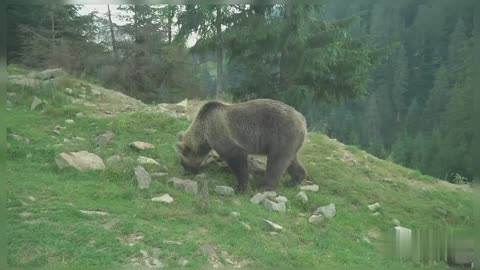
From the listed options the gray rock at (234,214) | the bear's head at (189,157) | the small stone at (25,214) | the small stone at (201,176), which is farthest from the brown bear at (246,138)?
the small stone at (25,214)

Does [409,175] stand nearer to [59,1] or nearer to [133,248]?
[133,248]

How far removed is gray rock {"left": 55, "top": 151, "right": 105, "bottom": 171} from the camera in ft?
21.9

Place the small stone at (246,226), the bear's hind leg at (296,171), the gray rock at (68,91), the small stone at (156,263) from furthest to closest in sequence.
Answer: the gray rock at (68,91) < the bear's hind leg at (296,171) < the small stone at (246,226) < the small stone at (156,263)

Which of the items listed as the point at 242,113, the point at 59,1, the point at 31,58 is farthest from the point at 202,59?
the point at 59,1

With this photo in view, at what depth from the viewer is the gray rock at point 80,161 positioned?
21.9ft

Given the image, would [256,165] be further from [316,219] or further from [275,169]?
[316,219]

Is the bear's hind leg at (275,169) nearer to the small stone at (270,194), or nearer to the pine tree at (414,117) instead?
the small stone at (270,194)

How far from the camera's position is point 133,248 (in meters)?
4.68

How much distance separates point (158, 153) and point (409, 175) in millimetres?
4375

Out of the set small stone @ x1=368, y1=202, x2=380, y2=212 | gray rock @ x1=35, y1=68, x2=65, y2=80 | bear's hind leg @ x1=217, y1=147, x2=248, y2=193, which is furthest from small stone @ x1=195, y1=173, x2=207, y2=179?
gray rock @ x1=35, y1=68, x2=65, y2=80

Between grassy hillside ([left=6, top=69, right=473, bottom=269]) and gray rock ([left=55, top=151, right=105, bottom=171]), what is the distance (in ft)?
0.47

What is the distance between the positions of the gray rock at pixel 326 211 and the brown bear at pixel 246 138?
1.03m

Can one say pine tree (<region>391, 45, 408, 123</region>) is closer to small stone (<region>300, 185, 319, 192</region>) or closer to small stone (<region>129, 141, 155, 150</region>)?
small stone (<region>300, 185, 319, 192</region>)

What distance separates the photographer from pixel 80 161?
22.4ft
